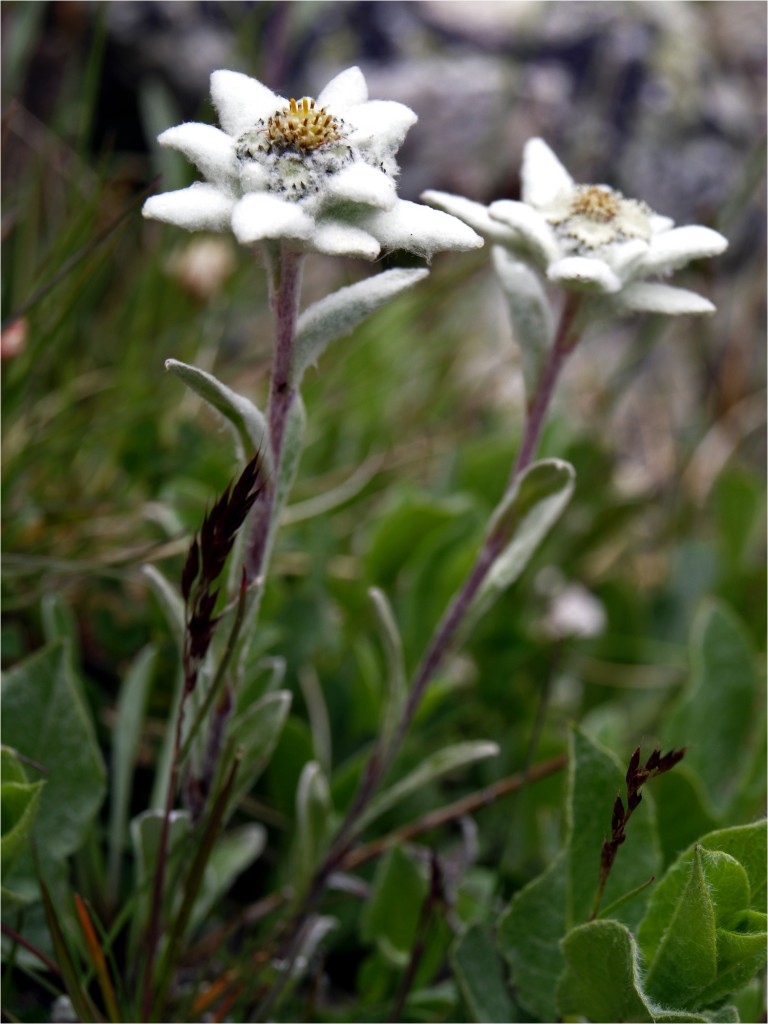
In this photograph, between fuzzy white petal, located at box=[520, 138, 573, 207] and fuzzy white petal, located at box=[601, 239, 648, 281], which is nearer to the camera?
fuzzy white petal, located at box=[601, 239, 648, 281]

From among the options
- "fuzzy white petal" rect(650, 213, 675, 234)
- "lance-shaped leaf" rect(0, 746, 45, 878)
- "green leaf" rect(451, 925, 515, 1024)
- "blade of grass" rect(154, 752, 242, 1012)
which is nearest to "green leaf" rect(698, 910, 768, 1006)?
"green leaf" rect(451, 925, 515, 1024)

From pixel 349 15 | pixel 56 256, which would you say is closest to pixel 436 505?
pixel 56 256

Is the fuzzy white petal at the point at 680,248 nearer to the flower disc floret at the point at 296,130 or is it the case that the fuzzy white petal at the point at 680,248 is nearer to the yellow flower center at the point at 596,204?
the yellow flower center at the point at 596,204

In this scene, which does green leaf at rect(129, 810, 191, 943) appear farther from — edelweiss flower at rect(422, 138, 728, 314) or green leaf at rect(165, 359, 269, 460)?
edelweiss flower at rect(422, 138, 728, 314)

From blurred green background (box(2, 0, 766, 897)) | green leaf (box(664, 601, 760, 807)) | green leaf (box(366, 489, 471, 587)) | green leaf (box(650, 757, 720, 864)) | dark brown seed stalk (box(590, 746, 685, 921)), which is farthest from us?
green leaf (box(366, 489, 471, 587))

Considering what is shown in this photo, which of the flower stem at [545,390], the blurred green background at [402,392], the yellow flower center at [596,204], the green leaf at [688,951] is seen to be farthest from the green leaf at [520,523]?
the green leaf at [688,951]

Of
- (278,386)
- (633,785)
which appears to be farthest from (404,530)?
(633,785)

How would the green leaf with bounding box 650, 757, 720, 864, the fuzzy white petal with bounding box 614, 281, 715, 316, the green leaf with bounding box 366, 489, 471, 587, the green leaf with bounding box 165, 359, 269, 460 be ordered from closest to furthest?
1. the green leaf with bounding box 165, 359, 269, 460
2. the fuzzy white petal with bounding box 614, 281, 715, 316
3. the green leaf with bounding box 650, 757, 720, 864
4. the green leaf with bounding box 366, 489, 471, 587
